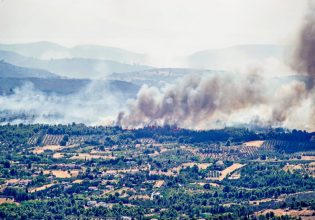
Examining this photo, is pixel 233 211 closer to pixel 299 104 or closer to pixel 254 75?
pixel 299 104

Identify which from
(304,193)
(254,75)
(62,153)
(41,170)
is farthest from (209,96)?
(304,193)

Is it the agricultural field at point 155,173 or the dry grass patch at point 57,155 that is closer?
the agricultural field at point 155,173

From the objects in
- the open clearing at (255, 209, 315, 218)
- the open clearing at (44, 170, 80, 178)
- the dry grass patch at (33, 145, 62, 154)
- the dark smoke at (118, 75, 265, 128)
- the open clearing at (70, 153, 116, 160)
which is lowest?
the open clearing at (255, 209, 315, 218)

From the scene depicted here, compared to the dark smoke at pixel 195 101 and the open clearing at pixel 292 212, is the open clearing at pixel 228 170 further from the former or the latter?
the dark smoke at pixel 195 101

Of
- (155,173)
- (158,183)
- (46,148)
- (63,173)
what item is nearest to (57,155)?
(46,148)

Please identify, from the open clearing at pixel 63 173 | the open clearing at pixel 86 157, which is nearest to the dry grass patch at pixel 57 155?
the open clearing at pixel 86 157

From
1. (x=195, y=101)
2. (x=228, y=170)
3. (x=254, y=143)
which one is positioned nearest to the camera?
(x=228, y=170)

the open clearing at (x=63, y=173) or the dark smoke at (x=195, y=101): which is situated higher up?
the dark smoke at (x=195, y=101)

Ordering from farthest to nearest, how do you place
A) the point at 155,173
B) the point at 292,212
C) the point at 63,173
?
the point at 63,173
the point at 155,173
the point at 292,212

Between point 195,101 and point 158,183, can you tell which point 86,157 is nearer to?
point 158,183

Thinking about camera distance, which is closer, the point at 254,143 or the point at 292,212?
the point at 292,212

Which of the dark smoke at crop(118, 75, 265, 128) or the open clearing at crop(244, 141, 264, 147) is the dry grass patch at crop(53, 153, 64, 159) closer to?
the dark smoke at crop(118, 75, 265, 128)

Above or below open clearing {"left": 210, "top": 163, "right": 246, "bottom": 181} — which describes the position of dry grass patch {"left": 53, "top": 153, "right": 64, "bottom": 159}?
above

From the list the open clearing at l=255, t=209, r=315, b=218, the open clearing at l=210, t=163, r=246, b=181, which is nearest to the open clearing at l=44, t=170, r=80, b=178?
the open clearing at l=210, t=163, r=246, b=181
